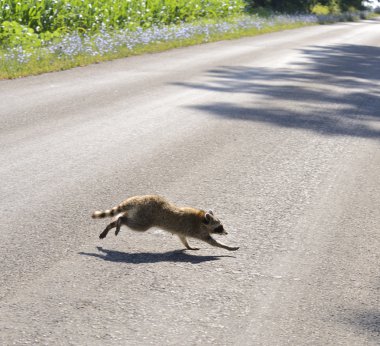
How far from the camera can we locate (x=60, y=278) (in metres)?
5.55

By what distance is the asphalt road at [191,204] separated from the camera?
195 inches

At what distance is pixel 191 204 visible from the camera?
24.7 ft

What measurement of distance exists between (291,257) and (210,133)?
5.09 meters

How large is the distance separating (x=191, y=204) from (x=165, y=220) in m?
1.16

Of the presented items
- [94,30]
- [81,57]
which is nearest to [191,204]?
[81,57]

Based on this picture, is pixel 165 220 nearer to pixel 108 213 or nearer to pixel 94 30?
pixel 108 213

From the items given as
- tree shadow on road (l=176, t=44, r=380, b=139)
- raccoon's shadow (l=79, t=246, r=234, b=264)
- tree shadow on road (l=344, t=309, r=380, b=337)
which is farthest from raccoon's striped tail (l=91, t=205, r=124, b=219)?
tree shadow on road (l=176, t=44, r=380, b=139)

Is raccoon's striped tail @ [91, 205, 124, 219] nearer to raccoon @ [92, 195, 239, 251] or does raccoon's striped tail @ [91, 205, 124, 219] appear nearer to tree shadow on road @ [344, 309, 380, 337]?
raccoon @ [92, 195, 239, 251]

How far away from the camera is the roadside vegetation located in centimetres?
1872

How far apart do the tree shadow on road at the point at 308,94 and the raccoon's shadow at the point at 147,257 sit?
5.56 meters

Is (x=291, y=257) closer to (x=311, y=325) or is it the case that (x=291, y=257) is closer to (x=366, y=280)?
(x=366, y=280)

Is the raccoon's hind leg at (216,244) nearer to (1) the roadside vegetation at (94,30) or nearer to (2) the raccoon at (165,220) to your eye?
(2) the raccoon at (165,220)

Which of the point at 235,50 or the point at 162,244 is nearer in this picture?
the point at 162,244

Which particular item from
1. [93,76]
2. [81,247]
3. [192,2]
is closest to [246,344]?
[81,247]
